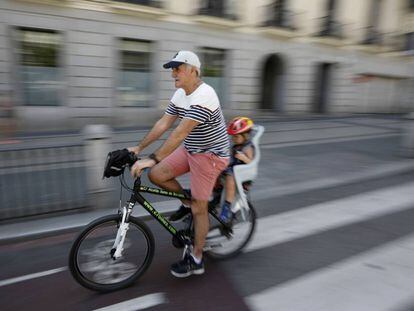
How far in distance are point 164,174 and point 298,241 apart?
5.97 ft

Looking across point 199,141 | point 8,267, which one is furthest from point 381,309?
point 8,267

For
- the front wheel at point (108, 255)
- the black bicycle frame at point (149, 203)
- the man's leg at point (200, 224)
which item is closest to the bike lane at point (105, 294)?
the front wheel at point (108, 255)

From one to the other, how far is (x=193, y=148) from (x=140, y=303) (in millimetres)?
1333

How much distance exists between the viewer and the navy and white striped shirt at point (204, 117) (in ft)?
9.00

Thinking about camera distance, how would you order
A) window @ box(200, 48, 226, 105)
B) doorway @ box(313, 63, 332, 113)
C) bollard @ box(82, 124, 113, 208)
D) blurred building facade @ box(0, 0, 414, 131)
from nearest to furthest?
bollard @ box(82, 124, 113, 208)
blurred building facade @ box(0, 0, 414, 131)
window @ box(200, 48, 226, 105)
doorway @ box(313, 63, 332, 113)

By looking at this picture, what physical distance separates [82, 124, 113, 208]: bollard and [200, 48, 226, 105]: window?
33.2ft

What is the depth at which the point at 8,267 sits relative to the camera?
3.34 m

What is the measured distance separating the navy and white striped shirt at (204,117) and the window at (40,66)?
888 centimetres

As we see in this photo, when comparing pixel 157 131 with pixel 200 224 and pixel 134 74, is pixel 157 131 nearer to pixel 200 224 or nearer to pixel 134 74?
pixel 200 224

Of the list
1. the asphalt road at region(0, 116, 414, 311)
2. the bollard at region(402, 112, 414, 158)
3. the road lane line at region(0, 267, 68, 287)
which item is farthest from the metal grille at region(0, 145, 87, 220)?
the bollard at region(402, 112, 414, 158)

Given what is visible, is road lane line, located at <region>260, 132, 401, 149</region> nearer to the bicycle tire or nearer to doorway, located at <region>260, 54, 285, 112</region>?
the bicycle tire

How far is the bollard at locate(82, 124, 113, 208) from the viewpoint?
4273 millimetres

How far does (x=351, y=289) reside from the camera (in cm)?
302

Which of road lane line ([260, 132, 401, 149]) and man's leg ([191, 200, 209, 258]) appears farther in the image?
road lane line ([260, 132, 401, 149])
